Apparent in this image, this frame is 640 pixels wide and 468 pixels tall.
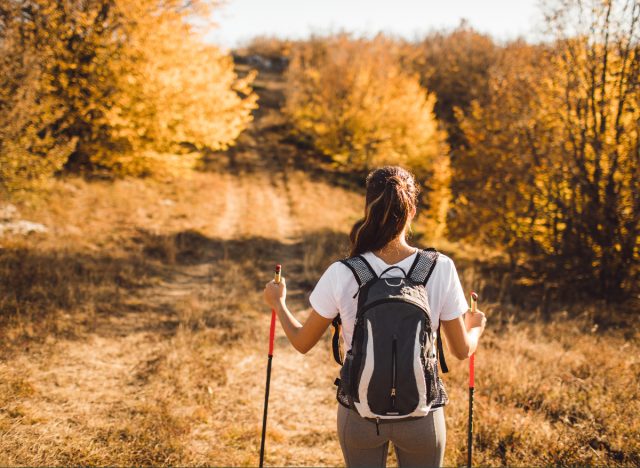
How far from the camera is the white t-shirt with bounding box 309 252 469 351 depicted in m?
2.06

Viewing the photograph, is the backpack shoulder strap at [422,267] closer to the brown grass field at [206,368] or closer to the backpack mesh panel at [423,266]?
the backpack mesh panel at [423,266]

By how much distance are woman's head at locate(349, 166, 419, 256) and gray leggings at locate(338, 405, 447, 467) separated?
81 centimetres

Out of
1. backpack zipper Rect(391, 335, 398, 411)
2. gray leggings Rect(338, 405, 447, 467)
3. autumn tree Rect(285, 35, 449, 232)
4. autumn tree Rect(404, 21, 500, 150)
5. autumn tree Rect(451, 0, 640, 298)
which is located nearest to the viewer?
backpack zipper Rect(391, 335, 398, 411)

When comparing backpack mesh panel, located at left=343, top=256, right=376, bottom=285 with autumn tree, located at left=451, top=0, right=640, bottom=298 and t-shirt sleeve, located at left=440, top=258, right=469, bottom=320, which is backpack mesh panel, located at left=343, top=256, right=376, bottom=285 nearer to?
t-shirt sleeve, located at left=440, top=258, right=469, bottom=320

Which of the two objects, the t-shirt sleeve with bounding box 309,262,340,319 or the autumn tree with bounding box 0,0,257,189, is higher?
the autumn tree with bounding box 0,0,257,189

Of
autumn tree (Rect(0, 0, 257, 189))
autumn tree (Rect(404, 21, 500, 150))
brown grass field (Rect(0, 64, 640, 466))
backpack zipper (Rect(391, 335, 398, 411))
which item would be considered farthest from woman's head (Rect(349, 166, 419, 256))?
autumn tree (Rect(404, 21, 500, 150))

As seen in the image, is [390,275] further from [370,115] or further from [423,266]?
[370,115]

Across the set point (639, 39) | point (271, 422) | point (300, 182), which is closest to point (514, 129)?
point (639, 39)

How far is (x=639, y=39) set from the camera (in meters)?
8.98

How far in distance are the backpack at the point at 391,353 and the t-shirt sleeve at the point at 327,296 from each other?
0.12m

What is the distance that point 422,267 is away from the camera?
6.83ft

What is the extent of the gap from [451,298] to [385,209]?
0.53 m

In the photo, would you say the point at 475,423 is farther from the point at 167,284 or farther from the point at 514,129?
the point at 514,129

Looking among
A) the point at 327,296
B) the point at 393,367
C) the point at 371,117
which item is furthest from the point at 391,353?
the point at 371,117
